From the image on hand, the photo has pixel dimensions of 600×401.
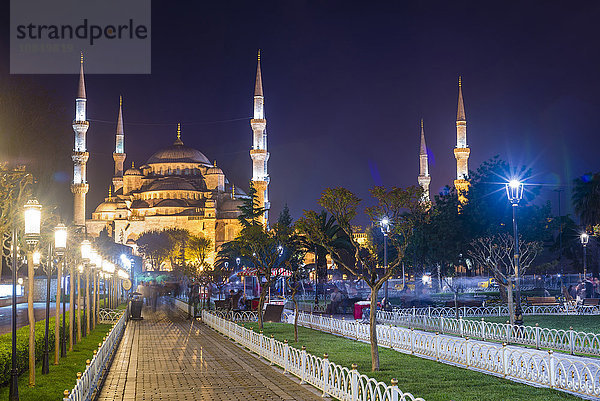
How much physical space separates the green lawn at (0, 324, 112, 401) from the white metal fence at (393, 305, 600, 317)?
1429 centimetres

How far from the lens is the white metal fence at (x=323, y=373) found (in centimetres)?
913

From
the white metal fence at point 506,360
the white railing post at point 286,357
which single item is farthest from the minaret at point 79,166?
the white railing post at point 286,357

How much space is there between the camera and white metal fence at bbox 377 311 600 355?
1577cm

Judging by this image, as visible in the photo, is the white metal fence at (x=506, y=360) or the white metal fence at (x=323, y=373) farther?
the white metal fence at (x=506, y=360)

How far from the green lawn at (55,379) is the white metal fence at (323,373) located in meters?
4.20

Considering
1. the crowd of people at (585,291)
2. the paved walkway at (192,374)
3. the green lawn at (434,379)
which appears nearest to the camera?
the green lawn at (434,379)

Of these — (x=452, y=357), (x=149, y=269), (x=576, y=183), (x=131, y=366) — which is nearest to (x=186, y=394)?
(x=131, y=366)

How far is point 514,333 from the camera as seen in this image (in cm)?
1830

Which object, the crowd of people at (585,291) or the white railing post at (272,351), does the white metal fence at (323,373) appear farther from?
the crowd of people at (585,291)

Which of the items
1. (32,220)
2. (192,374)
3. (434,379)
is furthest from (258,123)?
(32,220)

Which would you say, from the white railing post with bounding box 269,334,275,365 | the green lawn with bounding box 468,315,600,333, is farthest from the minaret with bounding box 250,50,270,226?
the white railing post with bounding box 269,334,275,365

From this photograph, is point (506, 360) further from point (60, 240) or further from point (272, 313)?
point (272, 313)

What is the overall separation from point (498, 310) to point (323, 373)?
63.5 ft

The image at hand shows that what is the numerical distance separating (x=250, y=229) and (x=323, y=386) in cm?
1838
